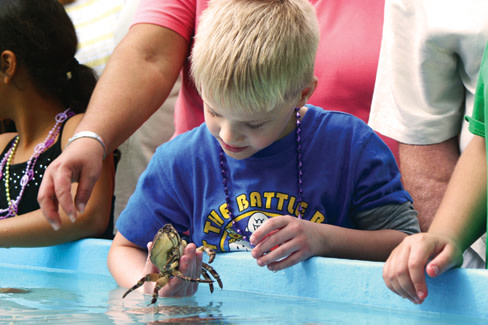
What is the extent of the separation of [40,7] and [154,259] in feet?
5.88

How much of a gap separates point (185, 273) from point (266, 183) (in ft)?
1.56

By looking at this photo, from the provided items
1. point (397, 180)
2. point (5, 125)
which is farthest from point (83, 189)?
point (5, 125)

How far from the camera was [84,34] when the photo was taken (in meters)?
4.01

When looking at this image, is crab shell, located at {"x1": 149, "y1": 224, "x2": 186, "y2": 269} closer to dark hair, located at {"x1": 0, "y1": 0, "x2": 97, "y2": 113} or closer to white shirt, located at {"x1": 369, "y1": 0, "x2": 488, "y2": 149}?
white shirt, located at {"x1": 369, "y1": 0, "x2": 488, "y2": 149}

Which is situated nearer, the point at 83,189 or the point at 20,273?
the point at 83,189

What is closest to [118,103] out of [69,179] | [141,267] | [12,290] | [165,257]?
[69,179]

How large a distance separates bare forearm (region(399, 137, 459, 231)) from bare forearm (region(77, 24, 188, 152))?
2.96ft

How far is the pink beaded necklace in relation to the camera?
2.77m

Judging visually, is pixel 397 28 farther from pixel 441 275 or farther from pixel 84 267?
pixel 84 267

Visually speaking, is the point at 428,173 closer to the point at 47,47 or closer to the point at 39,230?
the point at 39,230

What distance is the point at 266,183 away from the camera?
6.41 feet

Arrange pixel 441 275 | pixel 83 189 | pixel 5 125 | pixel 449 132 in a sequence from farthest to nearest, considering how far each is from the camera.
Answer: pixel 5 125
pixel 449 132
pixel 83 189
pixel 441 275

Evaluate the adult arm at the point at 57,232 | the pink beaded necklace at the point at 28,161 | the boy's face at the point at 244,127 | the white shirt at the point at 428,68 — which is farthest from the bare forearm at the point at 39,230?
the white shirt at the point at 428,68

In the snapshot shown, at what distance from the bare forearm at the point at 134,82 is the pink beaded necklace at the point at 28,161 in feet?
1.89
